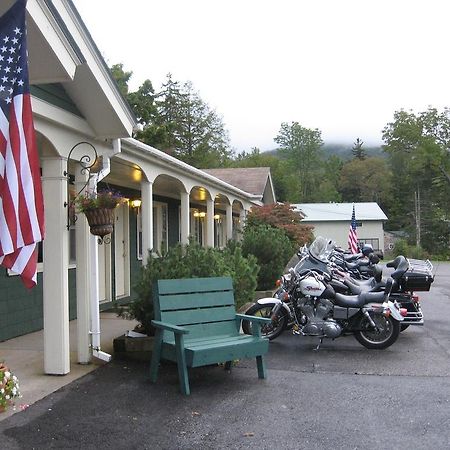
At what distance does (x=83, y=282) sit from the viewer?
6430 millimetres

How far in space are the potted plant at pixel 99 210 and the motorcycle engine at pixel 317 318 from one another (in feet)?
9.93

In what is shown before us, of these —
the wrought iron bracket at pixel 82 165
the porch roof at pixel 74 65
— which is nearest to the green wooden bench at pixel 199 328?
the wrought iron bracket at pixel 82 165

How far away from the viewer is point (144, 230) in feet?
29.4

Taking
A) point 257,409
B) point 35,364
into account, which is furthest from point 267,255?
point 257,409

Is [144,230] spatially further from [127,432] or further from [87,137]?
[127,432]

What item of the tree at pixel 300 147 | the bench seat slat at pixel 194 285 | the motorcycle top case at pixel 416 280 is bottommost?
the motorcycle top case at pixel 416 280

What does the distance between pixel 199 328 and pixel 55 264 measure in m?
1.66

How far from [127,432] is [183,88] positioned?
4854 centimetres

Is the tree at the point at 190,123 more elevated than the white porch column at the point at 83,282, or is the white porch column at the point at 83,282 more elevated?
the tree at the point at 190,123

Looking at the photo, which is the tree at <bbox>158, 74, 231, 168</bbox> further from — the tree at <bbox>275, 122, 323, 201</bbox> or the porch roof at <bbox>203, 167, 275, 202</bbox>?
the tree at <bbox>275, 122, 323, 201</bbox>

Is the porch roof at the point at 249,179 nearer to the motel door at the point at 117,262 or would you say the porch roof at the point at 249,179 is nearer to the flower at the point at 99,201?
the motel door at the point at 117,262

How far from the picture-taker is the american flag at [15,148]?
362 centimetres

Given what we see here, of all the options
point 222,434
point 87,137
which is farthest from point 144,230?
point 222,434

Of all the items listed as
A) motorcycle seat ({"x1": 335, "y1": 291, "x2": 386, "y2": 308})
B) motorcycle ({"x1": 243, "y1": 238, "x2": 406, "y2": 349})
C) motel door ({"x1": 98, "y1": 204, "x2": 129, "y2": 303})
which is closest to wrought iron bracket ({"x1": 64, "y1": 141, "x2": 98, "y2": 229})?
motorcycle ({"x1": 243, "y1": 238, "x2": 406, "y2": 349})
